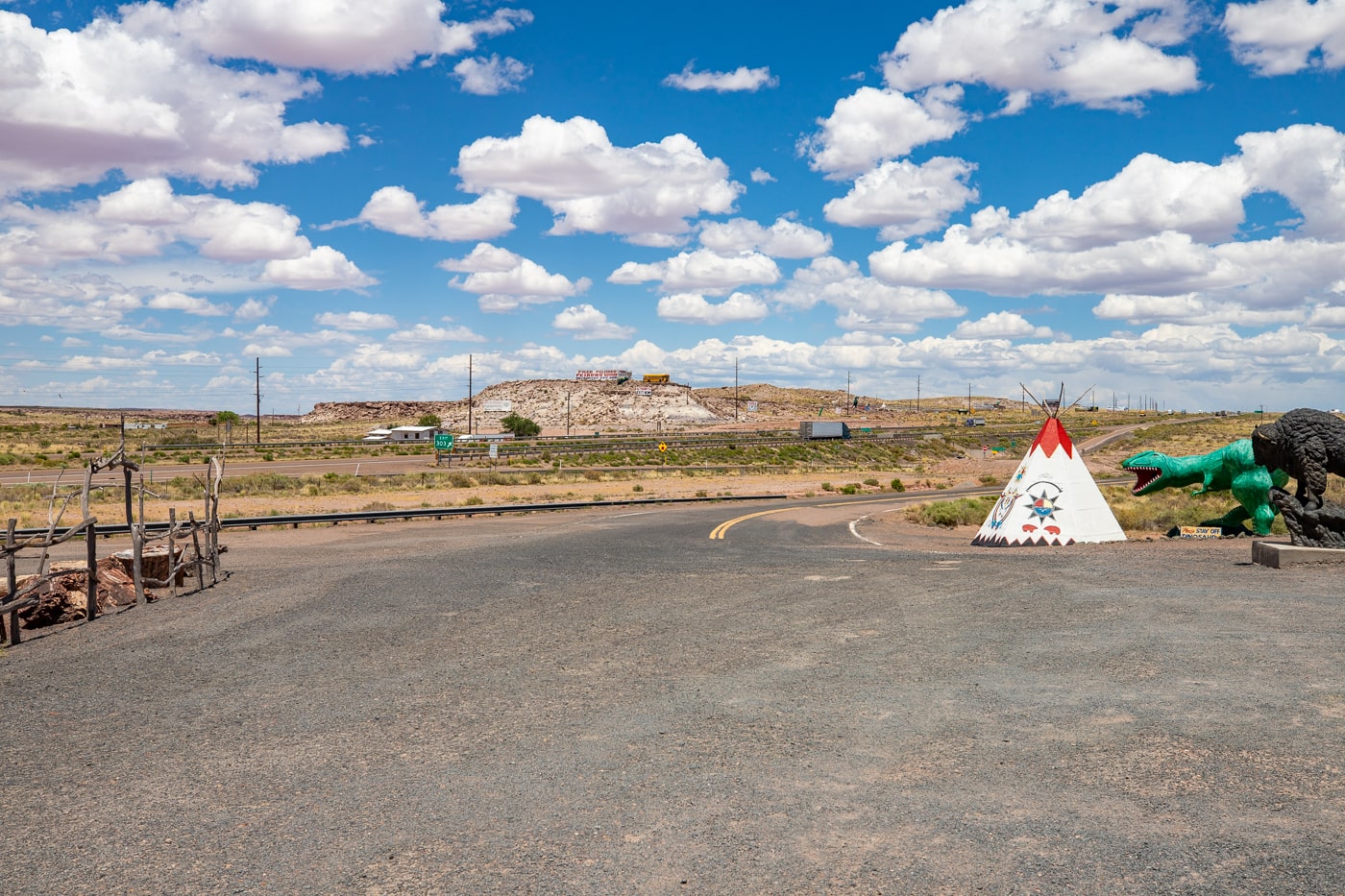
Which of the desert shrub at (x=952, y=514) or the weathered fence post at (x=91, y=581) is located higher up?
the weathered fence post at (x=91, y=581)

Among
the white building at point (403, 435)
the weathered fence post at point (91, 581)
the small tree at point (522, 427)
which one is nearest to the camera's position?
the weathered fence post at point (91, 581)

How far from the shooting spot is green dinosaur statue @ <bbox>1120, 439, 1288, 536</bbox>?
21500mm

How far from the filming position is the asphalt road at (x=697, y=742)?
6.05 metres

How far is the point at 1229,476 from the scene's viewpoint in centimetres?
2297

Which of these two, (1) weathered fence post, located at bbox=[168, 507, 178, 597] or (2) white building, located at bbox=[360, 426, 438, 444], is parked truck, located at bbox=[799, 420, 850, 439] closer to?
(2) white building, located at bbox=[360, 426, 438, 444]

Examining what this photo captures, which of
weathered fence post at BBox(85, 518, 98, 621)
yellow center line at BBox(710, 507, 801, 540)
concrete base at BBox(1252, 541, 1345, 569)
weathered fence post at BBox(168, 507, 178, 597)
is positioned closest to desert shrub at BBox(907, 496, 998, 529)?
yellow center line at BBox(710, 507, 801, 540)

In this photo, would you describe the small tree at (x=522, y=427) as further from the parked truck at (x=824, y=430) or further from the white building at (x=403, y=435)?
the parked truck at (x=824, y=430)

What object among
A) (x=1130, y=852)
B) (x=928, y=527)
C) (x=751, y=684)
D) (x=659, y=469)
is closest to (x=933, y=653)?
(x=751, y=684)

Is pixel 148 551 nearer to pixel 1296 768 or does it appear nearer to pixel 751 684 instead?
pixel 751 684

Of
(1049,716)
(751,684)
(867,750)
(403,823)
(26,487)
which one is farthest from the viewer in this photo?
(26,487)

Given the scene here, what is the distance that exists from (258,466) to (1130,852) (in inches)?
2713

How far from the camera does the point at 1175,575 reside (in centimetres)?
1667

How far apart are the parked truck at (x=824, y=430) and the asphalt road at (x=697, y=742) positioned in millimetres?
83087

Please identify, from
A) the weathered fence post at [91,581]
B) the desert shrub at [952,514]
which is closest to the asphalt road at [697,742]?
the weathered fence post at [91,581]
